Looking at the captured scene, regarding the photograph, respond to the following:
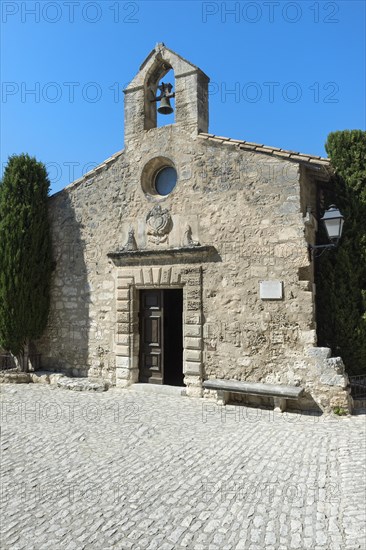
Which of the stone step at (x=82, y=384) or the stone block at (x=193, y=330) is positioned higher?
the stone block at (x=193, y=330)

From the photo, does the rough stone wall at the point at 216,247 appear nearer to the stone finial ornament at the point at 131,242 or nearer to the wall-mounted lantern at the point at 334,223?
the stone finial ornament at the point at 131,242

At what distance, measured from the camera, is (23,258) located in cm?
890

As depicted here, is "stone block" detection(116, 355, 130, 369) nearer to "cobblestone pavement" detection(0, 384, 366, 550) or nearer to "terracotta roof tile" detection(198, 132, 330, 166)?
"cobblestone pavement" detection(0, 384, 366, 550)

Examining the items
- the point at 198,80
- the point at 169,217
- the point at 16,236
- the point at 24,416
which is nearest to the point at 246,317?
the point at 169,217

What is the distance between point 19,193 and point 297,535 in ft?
28.2

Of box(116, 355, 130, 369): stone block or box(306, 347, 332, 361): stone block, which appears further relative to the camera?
box(116, 355, 130, 369): stone block

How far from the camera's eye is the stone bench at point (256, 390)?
630 centimetres

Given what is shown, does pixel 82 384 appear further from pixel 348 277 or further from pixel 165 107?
pixel 165 107

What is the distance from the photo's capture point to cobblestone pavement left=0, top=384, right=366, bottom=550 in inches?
123

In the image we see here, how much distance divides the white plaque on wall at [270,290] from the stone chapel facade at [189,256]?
3 centimetres

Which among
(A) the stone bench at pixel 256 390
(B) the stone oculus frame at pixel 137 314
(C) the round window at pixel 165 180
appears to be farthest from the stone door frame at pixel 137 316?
(C) the round window at pixel 165 180

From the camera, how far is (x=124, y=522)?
3357 mm

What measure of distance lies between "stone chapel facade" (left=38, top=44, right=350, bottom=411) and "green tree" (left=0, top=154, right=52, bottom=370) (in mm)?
328

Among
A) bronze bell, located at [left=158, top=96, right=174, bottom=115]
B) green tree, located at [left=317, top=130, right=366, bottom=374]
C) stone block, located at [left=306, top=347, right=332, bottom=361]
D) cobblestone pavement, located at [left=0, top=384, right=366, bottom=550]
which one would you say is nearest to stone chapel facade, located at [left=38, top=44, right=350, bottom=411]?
stone block, located at [left=306, top=347, right=332, bottom=361]
